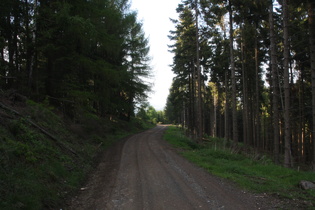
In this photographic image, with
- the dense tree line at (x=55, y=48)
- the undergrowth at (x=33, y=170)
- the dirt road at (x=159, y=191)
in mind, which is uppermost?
the dense tree line at (x=55, y=48)

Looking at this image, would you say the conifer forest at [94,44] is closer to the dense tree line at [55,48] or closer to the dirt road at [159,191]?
the dense tree line at [55,48]

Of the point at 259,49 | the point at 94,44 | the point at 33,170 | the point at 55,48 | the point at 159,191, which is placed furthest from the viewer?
the point at 259,49

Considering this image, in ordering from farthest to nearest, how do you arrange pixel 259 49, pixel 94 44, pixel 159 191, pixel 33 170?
pixel 259 49 < pixel 94 44 < pixel 159 191 < pixel 33 170

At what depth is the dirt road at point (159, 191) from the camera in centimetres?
495

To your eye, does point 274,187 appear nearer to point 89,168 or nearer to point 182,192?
point 182,192

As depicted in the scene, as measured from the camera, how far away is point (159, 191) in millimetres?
5785

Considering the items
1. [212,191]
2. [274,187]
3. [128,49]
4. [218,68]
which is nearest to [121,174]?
[212,191]

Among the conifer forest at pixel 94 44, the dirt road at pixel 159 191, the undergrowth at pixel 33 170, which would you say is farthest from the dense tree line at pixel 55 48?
the dirt road at pixel 159 191

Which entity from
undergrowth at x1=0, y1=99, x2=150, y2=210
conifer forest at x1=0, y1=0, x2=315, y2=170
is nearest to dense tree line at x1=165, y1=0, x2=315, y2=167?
conifer forest at x1=0, y1=0, x2=315, y2=170

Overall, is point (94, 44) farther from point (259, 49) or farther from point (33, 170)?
point (259, 49)

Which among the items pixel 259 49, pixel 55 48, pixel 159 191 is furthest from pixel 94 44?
pixel 259 49

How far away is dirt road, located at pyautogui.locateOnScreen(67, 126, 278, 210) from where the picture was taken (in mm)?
4949

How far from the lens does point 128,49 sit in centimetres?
2489

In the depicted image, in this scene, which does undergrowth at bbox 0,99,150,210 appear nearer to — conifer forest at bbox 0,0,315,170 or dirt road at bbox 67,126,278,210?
dirt road at bbox 67,126,278,210
